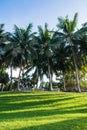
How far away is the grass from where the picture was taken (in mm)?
19983

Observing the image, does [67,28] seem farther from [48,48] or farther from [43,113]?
[43,113]

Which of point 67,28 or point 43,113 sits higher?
point 67,28

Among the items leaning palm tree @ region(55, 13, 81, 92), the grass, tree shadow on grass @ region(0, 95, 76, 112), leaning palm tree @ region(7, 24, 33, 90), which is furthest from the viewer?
leaning palm tree @ region(7, 24, 33, 90)

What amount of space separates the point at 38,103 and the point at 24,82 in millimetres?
51578

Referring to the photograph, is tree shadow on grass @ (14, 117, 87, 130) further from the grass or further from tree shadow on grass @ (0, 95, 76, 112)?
tree shadow on grass @ (0, 95, 76, 112)

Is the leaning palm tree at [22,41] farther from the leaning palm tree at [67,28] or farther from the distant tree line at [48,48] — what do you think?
the leaning palm tree at [67,28]

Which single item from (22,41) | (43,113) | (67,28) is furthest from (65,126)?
(22,41)

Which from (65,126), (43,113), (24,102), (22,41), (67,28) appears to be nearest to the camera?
(65,126)

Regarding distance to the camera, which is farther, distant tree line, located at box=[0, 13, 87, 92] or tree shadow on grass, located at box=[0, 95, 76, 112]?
distant tree line, located at box=[0, 13, 87, 92]

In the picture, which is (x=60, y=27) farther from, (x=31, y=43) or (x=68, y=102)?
(x=68, y=102)

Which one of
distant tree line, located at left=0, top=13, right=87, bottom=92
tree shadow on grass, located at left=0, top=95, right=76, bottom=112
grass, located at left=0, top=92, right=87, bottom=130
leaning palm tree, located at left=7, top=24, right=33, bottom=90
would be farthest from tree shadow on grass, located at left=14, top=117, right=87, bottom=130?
leaning palm tree, located at left=7, top=24, right=33, bottom=90

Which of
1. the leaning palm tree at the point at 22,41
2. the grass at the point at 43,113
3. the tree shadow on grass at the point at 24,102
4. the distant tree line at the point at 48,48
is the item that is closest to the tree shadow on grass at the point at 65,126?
the grass at the point at 43,113

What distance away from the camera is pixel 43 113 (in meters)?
27.0

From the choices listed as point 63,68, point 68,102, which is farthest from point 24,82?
point 68,102
